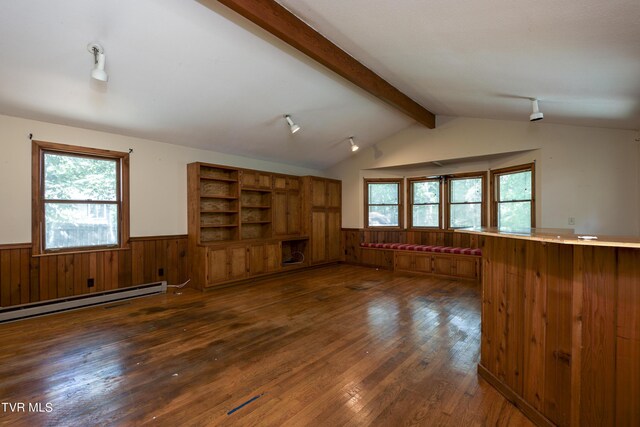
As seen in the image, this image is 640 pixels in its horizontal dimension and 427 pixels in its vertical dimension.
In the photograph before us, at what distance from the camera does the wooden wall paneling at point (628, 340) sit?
1304mm

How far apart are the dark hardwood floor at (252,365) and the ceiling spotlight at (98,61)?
8.12 feet

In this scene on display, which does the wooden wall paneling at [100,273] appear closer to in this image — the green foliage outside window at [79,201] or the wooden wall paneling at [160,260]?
the green foliage outside window at [79,201]

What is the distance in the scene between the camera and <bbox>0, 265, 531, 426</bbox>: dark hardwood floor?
1.82 metres

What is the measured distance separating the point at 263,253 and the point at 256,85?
304cm

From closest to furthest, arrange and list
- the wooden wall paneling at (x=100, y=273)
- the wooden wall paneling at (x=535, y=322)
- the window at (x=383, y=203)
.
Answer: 1. the wooden wall paneling at (x=535, y=322)
2. the wooden wall paneling at (x=100, y=273)
3. the window at (x=383, y=203)

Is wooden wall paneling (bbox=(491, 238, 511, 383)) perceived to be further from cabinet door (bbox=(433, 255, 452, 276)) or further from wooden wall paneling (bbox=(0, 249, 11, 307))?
wooden wall paneling (bbox=(0, 249, 11, 307))

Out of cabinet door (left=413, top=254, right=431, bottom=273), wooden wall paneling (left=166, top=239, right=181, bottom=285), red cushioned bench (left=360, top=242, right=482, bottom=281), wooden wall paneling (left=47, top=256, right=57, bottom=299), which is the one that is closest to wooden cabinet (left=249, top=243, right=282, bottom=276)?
wooden wall paneling (left=166, top=239, right=181, bottom=285)

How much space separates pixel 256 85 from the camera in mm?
3846

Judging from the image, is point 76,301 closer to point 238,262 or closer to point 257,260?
point 238,262

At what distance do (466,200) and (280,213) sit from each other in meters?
3.90

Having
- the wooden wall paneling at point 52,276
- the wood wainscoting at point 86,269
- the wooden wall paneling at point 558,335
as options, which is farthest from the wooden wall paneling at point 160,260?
the wooden wall paneling at point 558,335

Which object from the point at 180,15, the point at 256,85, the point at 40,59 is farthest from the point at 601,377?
the point at 40,59

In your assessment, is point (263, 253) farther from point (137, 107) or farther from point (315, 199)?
point (137, 107)

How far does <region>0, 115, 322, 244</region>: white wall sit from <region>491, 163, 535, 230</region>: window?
4.81 m
